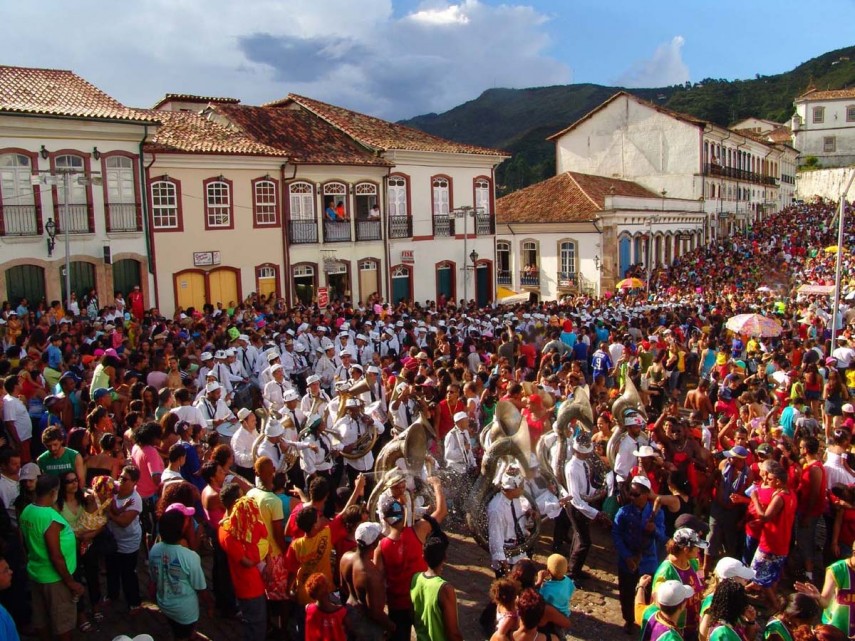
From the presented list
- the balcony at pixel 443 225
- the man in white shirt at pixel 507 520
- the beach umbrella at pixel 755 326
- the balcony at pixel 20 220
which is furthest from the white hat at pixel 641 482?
the balcony at pixel 443 225

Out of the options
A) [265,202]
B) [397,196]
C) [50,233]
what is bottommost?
[50,233]

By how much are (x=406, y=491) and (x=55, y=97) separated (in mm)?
19167

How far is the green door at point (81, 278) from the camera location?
2073 centimetres

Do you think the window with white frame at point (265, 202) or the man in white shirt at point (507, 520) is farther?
the window with white frame at point (265, 202)

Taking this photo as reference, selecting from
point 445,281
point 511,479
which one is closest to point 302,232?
point 445,281

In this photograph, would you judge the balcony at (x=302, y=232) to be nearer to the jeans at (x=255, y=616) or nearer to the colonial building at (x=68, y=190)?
the colonial building at (x=68, y=190)

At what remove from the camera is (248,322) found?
16359 mm

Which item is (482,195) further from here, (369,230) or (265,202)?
(265,202)

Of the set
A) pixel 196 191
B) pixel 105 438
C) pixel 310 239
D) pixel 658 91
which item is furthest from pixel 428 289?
pixel 658 91

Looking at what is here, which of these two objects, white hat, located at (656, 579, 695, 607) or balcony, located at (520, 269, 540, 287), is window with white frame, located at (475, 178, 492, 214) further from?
white hat, located at (656, 579, 695, 607)

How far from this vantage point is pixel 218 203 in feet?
78.2

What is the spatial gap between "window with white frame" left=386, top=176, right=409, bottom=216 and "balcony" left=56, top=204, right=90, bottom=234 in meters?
11.0

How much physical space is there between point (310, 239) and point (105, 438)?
64.9ft

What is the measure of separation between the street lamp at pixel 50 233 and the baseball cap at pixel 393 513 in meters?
17.4
